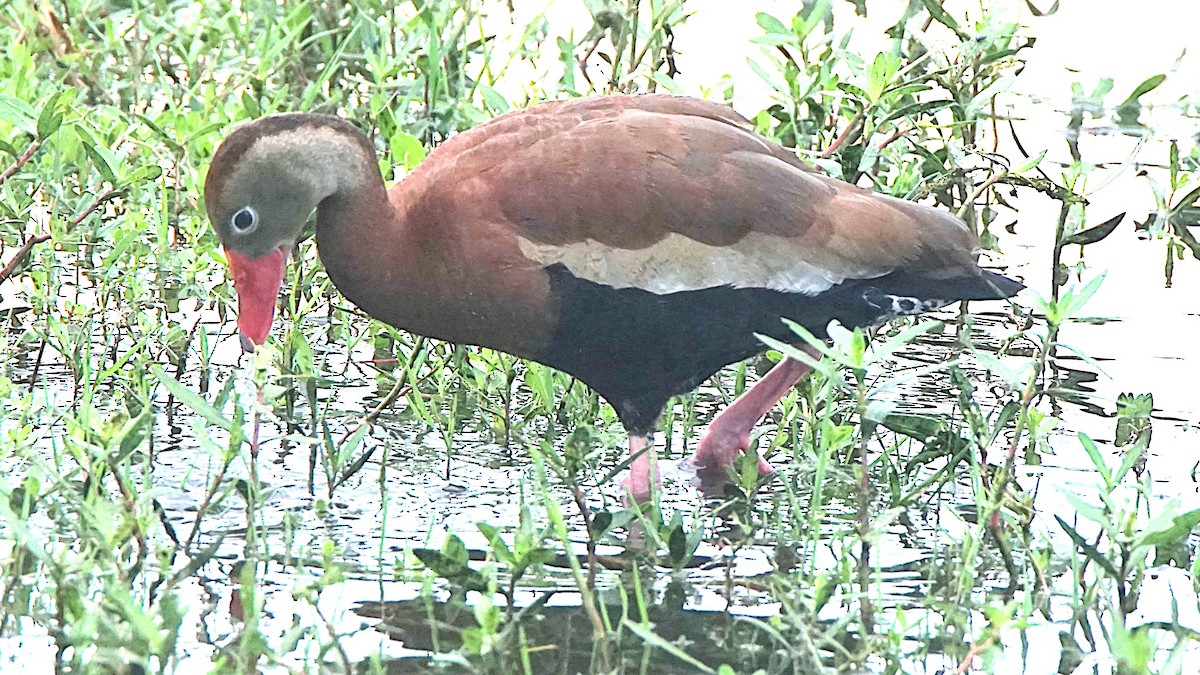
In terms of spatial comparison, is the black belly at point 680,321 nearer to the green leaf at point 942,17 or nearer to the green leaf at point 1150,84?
the green leaf at point 1150,84

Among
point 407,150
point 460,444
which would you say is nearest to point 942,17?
point 407,150

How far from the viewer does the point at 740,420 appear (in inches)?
210

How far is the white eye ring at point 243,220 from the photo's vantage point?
4746 millimetres

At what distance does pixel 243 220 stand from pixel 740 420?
1.45 m

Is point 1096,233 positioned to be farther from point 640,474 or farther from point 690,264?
point 640,474

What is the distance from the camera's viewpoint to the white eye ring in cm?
475

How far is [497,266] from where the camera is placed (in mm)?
4660

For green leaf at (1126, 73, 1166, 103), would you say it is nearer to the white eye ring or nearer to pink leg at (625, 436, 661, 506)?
pink leg at (625, 436, 661, 506)

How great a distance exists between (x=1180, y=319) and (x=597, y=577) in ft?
9.53

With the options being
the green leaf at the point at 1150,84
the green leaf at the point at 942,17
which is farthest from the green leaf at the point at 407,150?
the green leaf at the point at 1150,84

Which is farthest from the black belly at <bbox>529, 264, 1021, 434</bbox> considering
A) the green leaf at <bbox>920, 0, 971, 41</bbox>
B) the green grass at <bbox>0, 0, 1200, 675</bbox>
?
the green leaf at <bbox>920, 0, 971, 41</bbox>

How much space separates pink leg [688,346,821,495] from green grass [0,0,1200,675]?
0.23 ft

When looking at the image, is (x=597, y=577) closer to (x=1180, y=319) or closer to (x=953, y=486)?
(x=953, y=486)

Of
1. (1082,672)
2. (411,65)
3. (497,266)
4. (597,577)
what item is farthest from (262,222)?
(1082,672)
